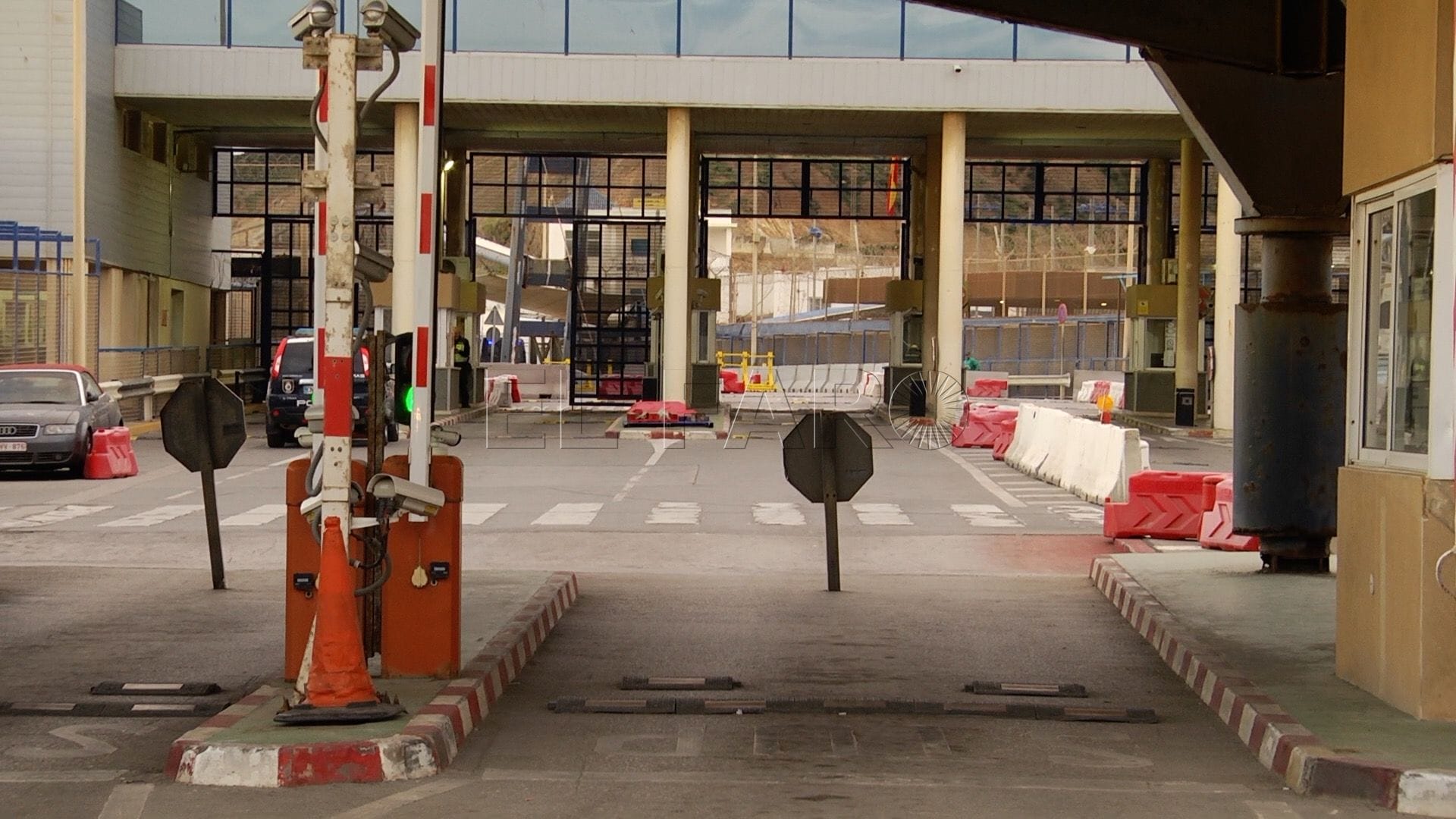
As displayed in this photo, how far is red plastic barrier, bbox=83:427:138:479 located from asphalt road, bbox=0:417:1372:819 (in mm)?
1296

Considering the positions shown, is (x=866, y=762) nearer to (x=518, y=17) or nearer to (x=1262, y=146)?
(x=1262, y=146)

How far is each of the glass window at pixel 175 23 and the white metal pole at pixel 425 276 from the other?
113ft

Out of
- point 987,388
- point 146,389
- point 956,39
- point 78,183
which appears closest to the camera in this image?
point 78,183

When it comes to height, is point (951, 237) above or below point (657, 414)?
above

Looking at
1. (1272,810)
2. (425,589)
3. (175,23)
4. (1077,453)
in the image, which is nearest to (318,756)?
(425,589)

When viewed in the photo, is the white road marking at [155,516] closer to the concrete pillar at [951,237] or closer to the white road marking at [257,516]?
the white road marking at [257,516]

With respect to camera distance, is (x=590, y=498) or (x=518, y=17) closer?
(x=590, y=498)

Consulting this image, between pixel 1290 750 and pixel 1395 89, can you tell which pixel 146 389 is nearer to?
pixel 1395 89

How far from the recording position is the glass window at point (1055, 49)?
141 feet

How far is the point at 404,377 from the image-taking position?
30.4 ft

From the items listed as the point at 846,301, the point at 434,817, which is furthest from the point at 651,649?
the point at 846,301

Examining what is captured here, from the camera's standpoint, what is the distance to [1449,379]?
8.55 m

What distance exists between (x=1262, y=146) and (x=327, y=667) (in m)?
9.49

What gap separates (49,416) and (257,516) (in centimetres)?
637
